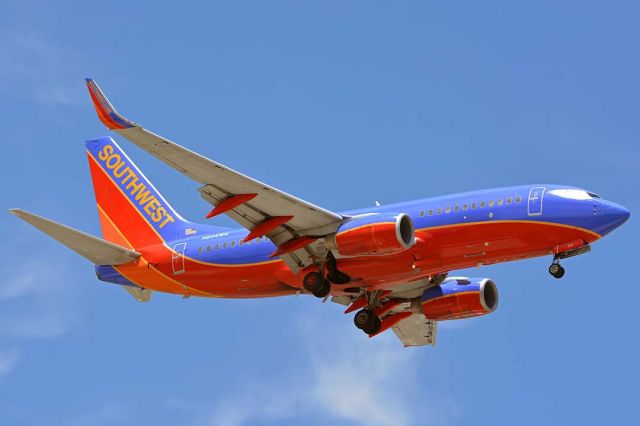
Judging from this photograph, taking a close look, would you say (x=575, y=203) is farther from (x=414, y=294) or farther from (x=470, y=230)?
(x=414, y=294)

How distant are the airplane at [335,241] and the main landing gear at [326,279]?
1.6 inches

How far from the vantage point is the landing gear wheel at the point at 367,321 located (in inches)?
2137

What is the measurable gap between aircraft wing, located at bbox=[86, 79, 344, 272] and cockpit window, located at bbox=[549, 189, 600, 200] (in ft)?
27.5

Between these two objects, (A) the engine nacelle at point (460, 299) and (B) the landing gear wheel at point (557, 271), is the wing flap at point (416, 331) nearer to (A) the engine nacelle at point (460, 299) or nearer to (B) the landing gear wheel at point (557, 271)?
(A) the engine nacelle at point (460, 299)

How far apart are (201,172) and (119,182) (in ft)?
43.3

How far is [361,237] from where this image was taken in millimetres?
48344

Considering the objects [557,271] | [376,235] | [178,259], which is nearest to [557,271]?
[557,271]

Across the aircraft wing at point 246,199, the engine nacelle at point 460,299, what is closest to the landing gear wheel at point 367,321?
the engine nacelle at point 460,299

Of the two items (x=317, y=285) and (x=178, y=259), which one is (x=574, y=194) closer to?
(x=317, y=285)

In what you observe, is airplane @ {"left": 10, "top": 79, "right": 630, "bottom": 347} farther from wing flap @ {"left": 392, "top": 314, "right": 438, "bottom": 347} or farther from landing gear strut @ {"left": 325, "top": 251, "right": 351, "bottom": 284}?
wing flap @ {"left": 392, "top": 314, "right": 438, "bottom": 347}

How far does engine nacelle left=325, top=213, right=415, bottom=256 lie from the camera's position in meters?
47.7

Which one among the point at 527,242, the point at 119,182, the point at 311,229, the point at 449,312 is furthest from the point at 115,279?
the point at 527,242

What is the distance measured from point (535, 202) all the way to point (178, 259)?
605 inches

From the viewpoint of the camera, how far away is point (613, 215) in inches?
1871
